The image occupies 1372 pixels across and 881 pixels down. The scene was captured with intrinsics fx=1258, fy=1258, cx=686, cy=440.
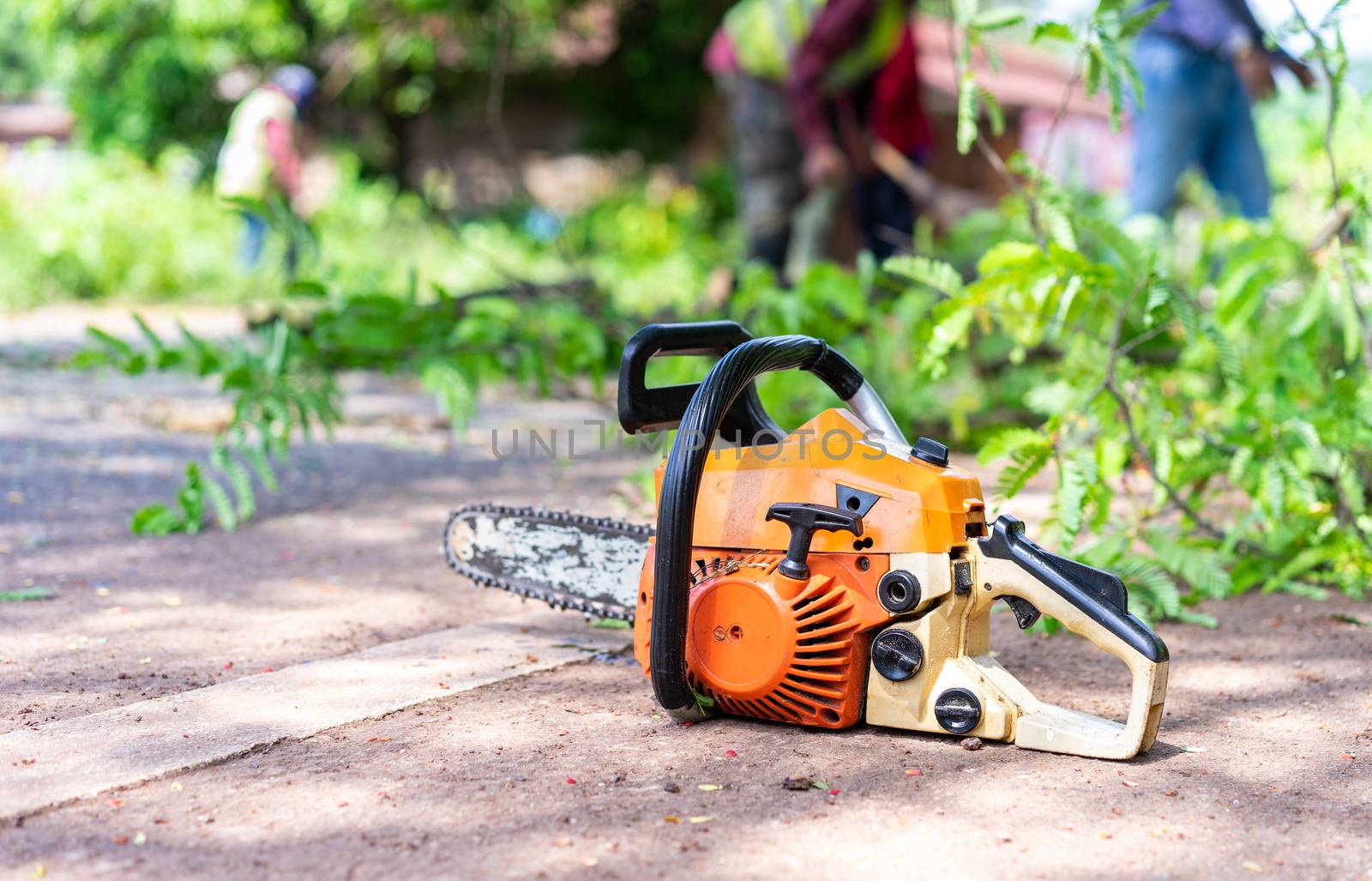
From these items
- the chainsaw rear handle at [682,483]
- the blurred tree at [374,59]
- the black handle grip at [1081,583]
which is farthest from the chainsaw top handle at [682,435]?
the blurred tree at [374,59]

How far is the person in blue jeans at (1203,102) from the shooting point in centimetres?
498

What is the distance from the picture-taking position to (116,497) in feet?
12.7

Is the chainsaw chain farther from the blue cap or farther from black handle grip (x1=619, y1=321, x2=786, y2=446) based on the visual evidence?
the blue cap

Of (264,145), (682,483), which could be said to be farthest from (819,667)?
(264,145)

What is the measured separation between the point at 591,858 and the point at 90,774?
2.51 ft

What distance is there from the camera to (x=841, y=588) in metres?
2.02

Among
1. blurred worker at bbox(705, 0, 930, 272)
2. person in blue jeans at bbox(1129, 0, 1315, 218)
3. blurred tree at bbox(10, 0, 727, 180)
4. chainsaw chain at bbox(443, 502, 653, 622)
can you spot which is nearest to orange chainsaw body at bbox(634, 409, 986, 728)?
chainsaw chain at bbox(443, 502, 653, 622)

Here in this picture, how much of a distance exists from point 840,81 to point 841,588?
14.9ft

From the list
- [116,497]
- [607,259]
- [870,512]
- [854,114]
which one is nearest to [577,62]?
A: [607,259]

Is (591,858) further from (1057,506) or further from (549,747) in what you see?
(1057,506)

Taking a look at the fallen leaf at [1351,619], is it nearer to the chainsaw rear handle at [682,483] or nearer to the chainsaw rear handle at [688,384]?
the chainsaw rear handle at [688,384]

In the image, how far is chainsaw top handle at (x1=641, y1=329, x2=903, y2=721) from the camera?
1949 millimetres

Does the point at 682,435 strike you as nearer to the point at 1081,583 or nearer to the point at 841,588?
the point at 841,588

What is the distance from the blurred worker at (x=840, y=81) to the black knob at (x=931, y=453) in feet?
12.5
